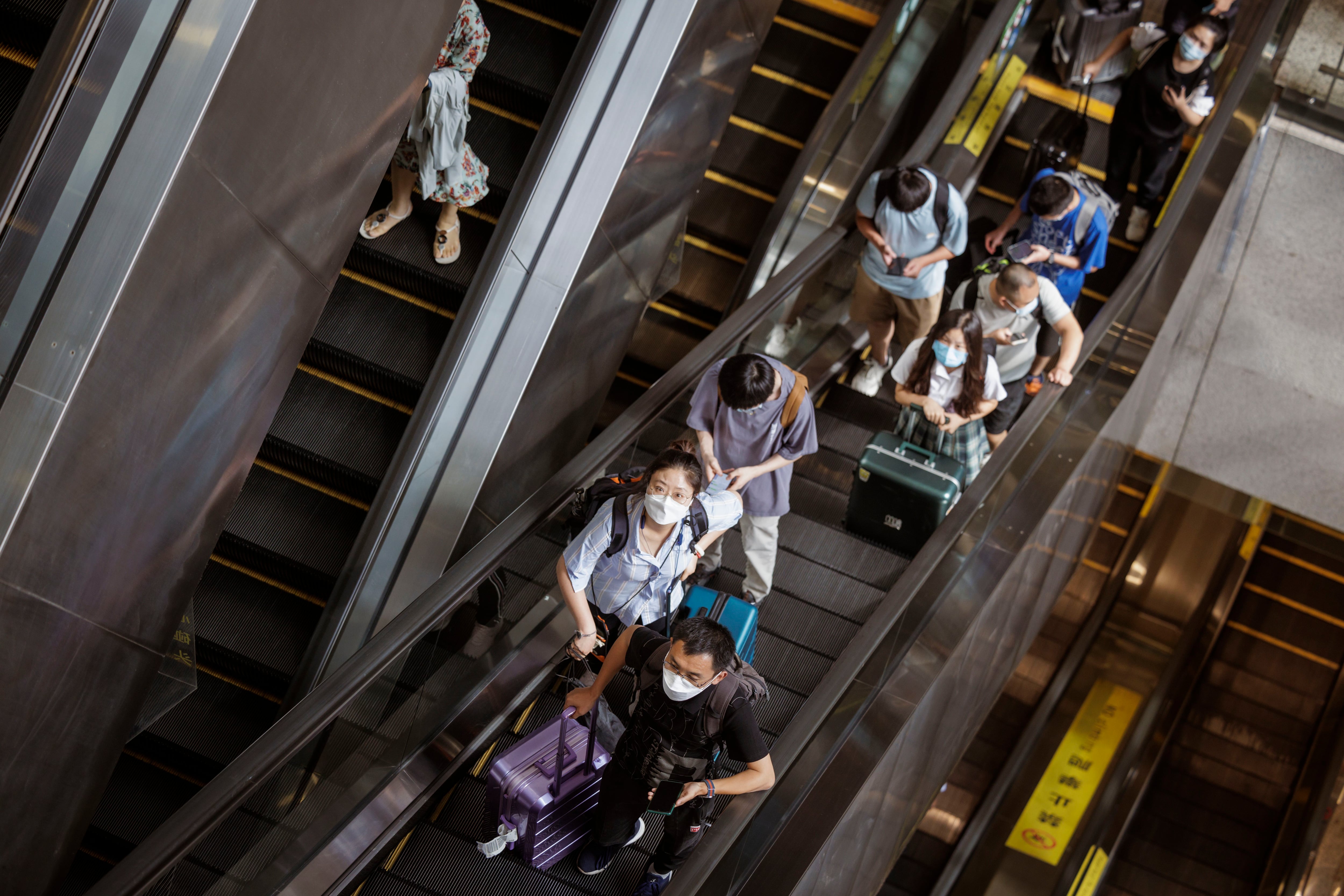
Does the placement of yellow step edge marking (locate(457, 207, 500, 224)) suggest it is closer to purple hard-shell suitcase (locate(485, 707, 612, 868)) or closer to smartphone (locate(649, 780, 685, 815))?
purple hard-shell suitcase (locate(485, 707, 612, 868))

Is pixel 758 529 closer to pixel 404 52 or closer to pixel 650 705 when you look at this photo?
pixel 650 705

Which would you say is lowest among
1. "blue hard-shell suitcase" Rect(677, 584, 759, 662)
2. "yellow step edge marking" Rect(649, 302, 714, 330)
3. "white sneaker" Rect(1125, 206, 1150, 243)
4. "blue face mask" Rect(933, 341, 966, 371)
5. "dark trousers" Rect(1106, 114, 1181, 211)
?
"blue hard-shell suitcase" Rect(677, 584, 759, 662)

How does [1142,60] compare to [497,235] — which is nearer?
[497,235]

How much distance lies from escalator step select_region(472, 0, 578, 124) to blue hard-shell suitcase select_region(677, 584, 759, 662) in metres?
2.46

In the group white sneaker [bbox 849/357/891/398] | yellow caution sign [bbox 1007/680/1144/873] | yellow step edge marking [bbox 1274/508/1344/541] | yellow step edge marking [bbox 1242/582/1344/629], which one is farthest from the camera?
yellow step edge marking [bbox 1242/582/1344/629]

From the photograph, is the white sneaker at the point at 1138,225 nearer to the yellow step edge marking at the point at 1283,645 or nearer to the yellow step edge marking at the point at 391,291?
the yellow step edge marking at the point at 391,291

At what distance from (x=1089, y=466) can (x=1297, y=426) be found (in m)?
2.83

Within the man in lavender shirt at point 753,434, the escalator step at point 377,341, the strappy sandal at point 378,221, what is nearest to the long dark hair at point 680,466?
the man in lavender shirt at point 753,434

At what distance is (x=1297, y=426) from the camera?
26.8 ft

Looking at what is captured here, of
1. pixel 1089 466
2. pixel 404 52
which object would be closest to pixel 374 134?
pixel 404 52

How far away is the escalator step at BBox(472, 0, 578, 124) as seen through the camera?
5.36 m

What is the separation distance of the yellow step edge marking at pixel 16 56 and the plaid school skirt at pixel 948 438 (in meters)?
3.95

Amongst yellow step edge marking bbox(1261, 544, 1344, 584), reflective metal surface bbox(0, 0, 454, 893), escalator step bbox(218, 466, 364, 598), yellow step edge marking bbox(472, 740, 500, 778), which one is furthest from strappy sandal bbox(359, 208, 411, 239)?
yellow step edge marking bbox(1261, 544, 1344, 584)

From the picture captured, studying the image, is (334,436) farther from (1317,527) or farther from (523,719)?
(1317,527)
